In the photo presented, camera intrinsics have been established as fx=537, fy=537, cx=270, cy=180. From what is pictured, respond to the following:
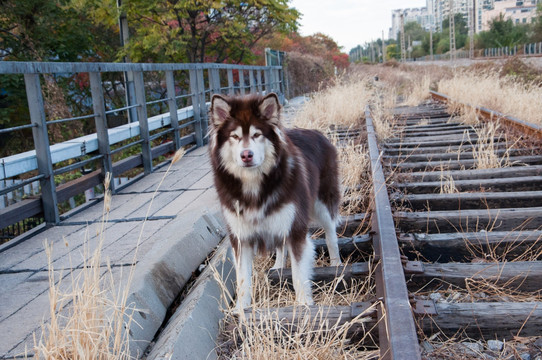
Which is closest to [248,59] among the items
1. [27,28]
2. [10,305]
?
[27,28]

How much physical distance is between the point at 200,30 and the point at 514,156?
15.3 meters

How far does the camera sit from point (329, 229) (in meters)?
4.10

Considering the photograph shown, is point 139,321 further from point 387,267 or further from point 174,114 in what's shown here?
point 174,114

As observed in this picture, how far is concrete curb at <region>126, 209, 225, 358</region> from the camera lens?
2936 millimetres

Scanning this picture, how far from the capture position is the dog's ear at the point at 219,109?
3.34m

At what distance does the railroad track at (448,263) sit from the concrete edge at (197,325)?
0.24m

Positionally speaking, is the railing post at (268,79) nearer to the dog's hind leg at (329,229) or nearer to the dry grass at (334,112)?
the dry grass at (334,112)

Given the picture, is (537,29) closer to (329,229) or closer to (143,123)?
(143,123)

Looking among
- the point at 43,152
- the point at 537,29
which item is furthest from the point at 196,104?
the point at 537,29

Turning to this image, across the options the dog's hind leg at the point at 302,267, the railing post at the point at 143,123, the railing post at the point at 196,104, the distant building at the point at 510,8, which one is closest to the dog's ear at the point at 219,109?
the dog's hind leg at the point at 302,267

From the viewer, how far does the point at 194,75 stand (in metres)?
10.2

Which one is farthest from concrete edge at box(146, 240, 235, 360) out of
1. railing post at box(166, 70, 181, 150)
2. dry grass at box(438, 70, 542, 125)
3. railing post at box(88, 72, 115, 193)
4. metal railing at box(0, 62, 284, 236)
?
dry grass at box(438, 70, 542, 125)

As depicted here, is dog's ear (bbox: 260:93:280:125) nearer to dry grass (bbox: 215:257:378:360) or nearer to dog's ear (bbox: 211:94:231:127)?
dog's ear (bbox: 211:94:231:127)

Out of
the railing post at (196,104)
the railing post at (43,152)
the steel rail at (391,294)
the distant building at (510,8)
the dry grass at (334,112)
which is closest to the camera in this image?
the steel rail at (391,294)
